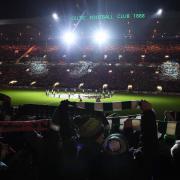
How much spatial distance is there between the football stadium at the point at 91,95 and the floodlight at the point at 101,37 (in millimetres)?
223

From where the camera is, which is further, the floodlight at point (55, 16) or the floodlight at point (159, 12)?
the floodlight at point (55, 16)

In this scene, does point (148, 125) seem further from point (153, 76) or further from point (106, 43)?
point (106, 43)

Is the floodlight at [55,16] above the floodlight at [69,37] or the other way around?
above

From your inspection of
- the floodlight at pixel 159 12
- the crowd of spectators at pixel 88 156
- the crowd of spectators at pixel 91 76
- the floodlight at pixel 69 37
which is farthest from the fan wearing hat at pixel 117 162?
the floodlight at pixel 69 37

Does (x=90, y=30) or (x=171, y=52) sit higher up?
(x=90, y=30)

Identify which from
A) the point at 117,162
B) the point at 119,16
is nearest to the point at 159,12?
the point at 119,16

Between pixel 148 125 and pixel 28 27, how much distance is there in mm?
72710

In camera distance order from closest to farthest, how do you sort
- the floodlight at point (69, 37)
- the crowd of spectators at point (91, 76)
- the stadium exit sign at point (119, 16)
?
the crowd of spectators at point (91, 76), the stadium exit sign at point (119, 16), the floodlight at point (69, 37)

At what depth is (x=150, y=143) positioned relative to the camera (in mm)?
5629

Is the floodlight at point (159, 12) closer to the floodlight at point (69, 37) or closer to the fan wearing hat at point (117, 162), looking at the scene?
the floodlight at point (69, 37)

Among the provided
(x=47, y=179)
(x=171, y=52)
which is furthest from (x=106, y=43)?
(x=47, y=179)

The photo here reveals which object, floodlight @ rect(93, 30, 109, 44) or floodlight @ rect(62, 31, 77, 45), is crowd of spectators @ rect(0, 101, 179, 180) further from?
floodlight @ rect(62, 31, 77, 45)

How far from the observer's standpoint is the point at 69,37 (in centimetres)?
6925

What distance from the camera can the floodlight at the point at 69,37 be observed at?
68000 millimetres
